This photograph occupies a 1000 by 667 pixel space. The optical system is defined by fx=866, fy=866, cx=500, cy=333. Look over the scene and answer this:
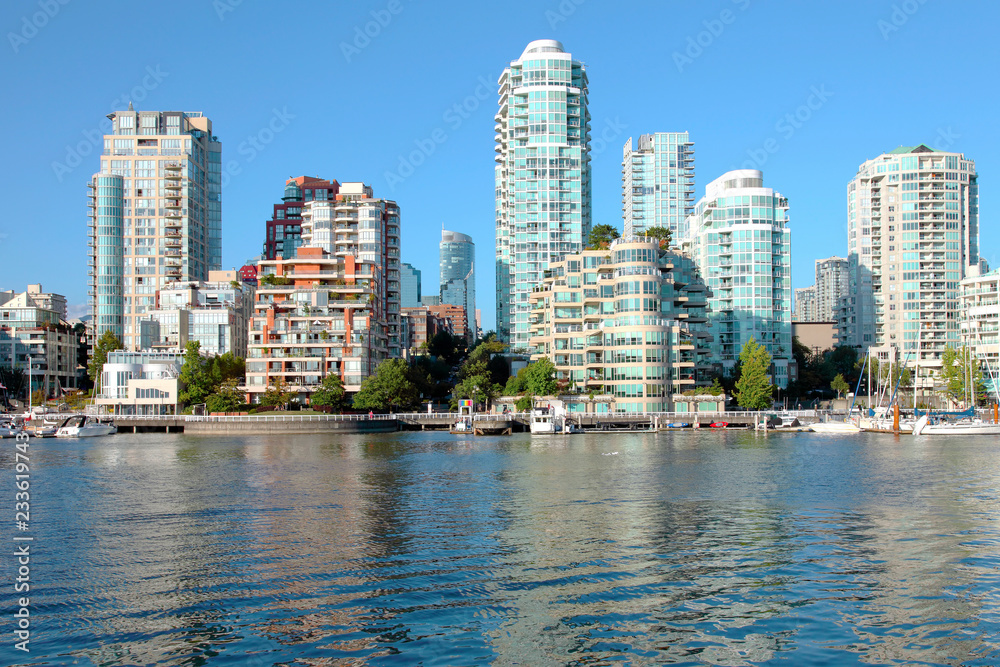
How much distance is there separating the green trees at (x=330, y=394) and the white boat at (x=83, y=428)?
94.9ft

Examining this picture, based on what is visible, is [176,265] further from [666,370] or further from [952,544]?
[952,544]

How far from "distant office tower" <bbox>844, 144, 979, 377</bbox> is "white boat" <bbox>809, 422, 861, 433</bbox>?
79.2m

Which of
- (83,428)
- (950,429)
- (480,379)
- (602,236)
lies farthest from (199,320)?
(950,429)

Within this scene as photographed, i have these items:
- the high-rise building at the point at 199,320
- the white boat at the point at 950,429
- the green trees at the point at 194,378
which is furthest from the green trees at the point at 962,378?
the high-rise building at the point at 199,320

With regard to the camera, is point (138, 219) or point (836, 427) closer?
point (836, 427)

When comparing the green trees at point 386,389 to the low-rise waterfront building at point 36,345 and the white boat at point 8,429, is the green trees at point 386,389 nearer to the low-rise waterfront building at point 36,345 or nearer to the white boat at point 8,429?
the white boat at point 8,429

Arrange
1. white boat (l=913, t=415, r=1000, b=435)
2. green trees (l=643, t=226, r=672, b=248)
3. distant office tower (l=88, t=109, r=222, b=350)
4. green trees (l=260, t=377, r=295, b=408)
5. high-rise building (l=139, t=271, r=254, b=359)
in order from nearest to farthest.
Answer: white boat (l=913, t=415, r=1000, b=435)
green trees (l=260, t=377, r=295, b=408)
green trees (l=643, t=226, r=672, b=248)
high-rise building (l=139, t=271, r=254, b=359)
distant office tower (l=88, t=109, r=222, b=350)

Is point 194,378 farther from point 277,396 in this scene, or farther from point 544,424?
point 544,424

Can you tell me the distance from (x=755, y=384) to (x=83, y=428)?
9671cm

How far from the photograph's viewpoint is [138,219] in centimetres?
18388

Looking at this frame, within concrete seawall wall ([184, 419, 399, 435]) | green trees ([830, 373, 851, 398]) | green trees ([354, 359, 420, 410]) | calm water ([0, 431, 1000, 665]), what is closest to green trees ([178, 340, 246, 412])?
concrete seawall wall ([184, 419, 399, 435])

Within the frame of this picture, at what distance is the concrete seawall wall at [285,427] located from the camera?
11738cm

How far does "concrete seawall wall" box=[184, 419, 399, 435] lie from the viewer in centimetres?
11738

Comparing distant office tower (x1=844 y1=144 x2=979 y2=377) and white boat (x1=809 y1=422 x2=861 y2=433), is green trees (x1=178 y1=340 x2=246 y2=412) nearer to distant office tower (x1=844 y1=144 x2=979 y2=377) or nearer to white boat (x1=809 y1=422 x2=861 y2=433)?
white boat (x1=809 y1=422 x2=861 y2=433)
